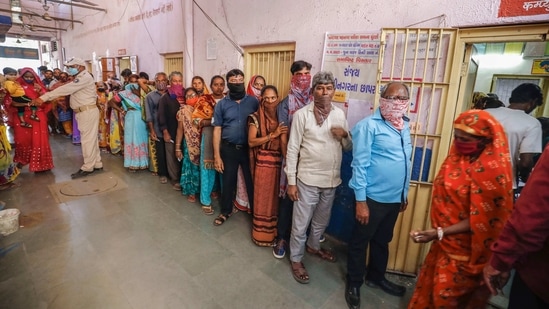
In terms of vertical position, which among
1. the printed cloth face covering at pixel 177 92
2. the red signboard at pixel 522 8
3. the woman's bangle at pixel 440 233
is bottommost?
the woman's bangle at pixel 440 233

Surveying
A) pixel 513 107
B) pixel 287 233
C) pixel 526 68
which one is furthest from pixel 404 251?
pixel 526 68

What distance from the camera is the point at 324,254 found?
8.61 ft

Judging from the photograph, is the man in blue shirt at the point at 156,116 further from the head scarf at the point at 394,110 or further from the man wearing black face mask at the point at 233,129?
the head scarf at the point at 394,110

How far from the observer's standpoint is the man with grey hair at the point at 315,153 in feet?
7.01

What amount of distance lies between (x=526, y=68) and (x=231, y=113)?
5994 mm

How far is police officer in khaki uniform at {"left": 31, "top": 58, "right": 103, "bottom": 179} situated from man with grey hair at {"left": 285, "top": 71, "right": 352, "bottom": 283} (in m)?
3.90

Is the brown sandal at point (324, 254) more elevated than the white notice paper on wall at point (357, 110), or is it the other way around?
the white notice paper on wall at point (357, 110)

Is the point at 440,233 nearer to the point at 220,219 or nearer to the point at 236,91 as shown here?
the point at 236,91

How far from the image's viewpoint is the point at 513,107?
8.04 ft

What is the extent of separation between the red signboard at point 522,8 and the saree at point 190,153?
3122 millimetres

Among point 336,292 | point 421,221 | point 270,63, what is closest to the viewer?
point 336,292

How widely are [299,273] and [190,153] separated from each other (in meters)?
2.13

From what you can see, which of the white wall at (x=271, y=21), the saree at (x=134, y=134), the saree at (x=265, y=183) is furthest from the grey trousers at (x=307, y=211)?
the saree at (x=134, y=134)

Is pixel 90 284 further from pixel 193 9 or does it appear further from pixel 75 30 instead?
pixel 75 30
